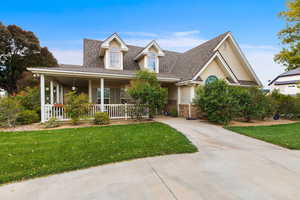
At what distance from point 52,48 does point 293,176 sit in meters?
33.7

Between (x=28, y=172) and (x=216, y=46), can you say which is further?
(x=216, y=46)

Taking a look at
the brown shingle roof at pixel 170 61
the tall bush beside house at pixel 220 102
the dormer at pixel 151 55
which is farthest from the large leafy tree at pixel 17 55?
the tall bush beside house at pixel 220 102

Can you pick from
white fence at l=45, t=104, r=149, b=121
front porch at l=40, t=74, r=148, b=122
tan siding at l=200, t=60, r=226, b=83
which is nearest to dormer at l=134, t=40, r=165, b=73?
front porch at l=40, t=74, r=148, b=122

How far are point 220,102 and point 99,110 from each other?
859 cm

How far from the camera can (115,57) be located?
12.3 meters

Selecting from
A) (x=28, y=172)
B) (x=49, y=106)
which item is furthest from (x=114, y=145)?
(x=49, y=106)

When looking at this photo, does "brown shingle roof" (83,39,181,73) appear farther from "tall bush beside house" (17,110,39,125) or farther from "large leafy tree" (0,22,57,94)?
"large leafy tree" (0,22,57,94)

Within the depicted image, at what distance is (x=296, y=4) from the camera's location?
11.0 meters

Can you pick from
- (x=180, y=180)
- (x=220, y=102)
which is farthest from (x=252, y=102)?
(x=180, y=180)

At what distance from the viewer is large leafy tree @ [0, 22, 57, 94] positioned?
72.5ft

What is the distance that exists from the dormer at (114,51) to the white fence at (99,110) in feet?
12.5

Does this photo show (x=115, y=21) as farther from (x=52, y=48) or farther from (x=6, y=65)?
(x=6, y=65)

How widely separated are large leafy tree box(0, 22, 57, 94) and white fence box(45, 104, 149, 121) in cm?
→ 1911

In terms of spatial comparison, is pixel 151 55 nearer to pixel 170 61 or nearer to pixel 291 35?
pixel 170 61
